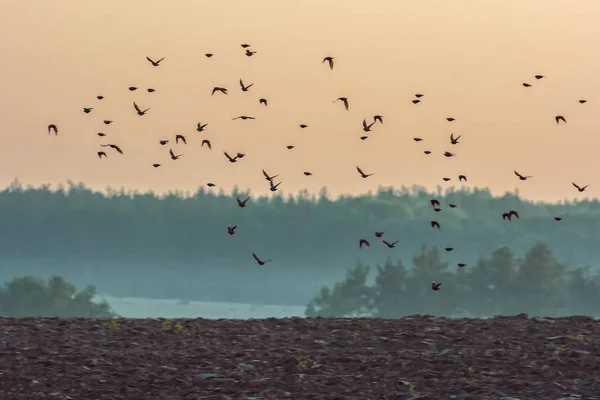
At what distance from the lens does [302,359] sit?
14.5 m

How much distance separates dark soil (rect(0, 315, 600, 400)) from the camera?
13312mm

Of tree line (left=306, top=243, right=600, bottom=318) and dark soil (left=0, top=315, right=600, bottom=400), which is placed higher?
tree line (left=306, top=243, right=600, bottom=318)

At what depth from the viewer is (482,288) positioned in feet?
358

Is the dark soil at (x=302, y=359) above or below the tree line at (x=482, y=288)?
below

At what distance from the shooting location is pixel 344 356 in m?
14.8

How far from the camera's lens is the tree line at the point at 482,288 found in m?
106

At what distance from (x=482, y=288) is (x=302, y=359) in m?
96.7

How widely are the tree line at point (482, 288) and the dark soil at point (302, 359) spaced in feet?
277

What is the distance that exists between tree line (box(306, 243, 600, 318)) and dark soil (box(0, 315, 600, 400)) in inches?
3329

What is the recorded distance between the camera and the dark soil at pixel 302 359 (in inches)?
524

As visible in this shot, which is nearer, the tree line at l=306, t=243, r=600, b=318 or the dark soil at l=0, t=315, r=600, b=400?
the dark soil at l=0, t=315, r=600, b=400

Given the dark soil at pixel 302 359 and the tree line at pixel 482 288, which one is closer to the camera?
the dark soil at pixel 302 359

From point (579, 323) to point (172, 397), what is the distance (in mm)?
7808

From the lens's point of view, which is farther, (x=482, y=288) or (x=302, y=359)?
(x=482, y=288)
